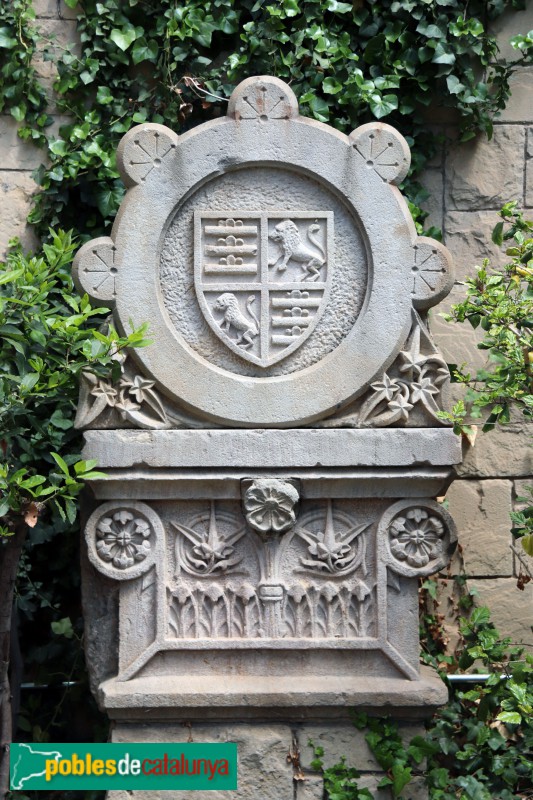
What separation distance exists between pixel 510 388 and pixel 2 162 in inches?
95.4

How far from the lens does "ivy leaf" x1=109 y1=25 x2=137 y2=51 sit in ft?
16.7

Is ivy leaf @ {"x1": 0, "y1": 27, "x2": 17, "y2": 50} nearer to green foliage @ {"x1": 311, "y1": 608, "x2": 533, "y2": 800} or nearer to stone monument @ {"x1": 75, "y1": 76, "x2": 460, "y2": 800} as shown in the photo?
stone monument @ {"x1": 75, "y1": 76, "x2": 460, "y2": 800}

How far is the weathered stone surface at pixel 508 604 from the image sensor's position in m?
5.02

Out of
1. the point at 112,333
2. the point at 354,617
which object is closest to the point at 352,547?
the point at 354,617

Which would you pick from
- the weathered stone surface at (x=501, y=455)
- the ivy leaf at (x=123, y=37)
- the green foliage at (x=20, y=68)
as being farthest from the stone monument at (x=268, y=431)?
the green foliage at (x=20, y=68)

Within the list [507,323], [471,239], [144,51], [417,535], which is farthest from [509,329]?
[144,51]

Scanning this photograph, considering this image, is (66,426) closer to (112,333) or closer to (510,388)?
(112,333)

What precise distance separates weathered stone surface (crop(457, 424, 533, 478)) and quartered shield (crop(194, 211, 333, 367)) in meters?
1.27

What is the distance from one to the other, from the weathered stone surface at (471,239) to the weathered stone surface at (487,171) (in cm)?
4

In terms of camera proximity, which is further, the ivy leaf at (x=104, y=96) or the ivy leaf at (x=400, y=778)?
the ivy leaf at (x=104, y=96)

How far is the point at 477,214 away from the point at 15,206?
76.5 inches

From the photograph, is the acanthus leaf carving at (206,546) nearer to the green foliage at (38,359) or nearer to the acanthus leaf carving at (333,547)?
the acanthus leaf carving at (333,547)

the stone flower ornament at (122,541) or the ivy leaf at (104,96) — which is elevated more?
the ivy leaf at (104,96)

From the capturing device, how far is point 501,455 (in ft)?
16.7
